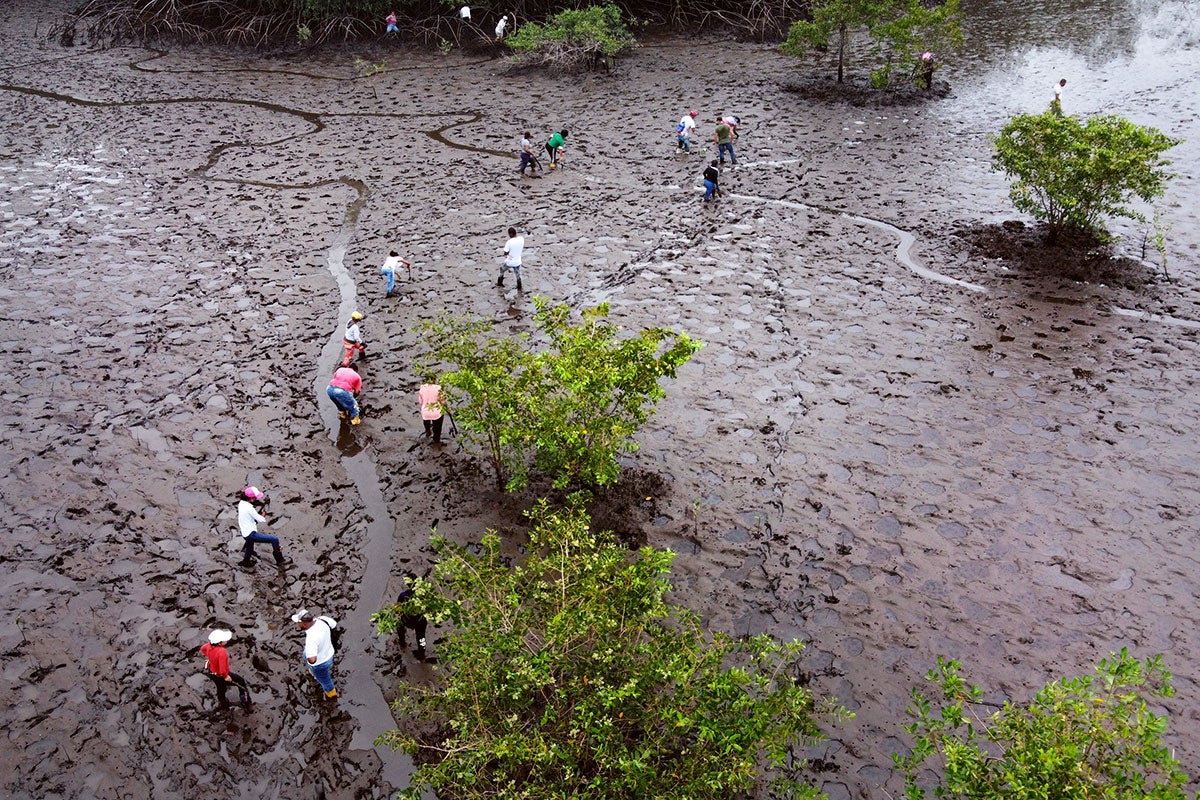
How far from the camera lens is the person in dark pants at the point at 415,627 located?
769cm

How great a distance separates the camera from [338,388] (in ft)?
33.9

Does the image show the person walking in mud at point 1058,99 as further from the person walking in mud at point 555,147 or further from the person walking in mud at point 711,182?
the person walking in mud at point 555,147

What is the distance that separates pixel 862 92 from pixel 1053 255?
9199 millimetres

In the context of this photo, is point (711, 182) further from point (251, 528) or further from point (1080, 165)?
point (251, 528)

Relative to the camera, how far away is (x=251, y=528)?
856 centimetres

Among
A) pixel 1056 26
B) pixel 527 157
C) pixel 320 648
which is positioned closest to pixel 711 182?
pixel 527 157

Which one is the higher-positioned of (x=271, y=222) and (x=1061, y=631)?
(x=271, y=222)

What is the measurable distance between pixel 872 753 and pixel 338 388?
7310 millimetres

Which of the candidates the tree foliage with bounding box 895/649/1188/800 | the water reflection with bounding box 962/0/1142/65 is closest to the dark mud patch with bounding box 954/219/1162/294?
the tree foliage with bounding box 895/649/1188/800

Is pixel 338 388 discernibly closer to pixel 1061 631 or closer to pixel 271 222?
pixel 271 222

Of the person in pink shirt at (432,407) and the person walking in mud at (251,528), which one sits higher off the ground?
the person in pink shirt at (432,407)

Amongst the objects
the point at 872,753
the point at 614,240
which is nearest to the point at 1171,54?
the point at 614,240

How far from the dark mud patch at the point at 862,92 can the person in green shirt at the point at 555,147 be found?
280 inches

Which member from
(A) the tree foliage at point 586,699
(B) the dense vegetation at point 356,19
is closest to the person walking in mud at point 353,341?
(A) the tree foliage at point 586,699
